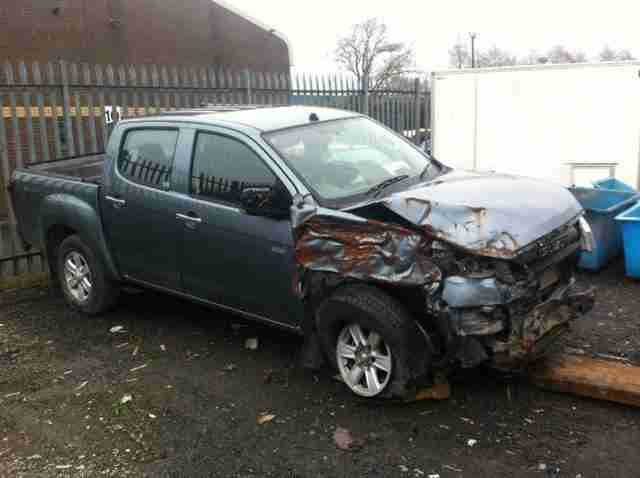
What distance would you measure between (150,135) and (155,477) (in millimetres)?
3016

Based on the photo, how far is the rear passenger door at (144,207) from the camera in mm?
5355

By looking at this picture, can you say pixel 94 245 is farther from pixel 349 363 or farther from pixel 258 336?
pixel 349 363

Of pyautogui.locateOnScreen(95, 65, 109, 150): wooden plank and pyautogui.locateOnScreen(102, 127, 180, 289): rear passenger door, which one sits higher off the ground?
pyautogui.locateOnScreen(95, 65, 109, 150): wooden plank

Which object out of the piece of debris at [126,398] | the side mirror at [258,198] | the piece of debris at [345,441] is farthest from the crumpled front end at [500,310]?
the piece of debris at [126,398]

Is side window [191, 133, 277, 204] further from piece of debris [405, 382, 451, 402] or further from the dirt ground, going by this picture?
piece of debris [405, 382, 451, 402]

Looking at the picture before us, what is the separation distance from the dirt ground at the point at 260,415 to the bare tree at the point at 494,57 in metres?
58.8

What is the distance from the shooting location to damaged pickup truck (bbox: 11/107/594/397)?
3857 millimetres

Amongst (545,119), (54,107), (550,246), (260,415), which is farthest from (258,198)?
(545,119)

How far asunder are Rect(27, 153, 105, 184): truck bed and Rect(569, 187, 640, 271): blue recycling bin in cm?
499

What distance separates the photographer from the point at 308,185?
454 cm

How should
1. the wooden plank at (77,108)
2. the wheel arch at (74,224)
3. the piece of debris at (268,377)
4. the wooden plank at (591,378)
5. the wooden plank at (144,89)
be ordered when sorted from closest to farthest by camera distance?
→ 1. the wooden plank at (591,378)
2. the piece of debris at (268,377)
3. the wheel arch at (74,224)
4. the wooden plank at (77,108)
5. the wooden plank at (144,89)

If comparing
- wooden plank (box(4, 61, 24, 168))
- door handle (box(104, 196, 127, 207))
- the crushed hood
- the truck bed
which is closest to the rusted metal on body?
the crushed hood

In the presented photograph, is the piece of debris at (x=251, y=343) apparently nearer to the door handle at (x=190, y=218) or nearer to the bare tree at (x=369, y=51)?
the door handle at (x=190, y=218)

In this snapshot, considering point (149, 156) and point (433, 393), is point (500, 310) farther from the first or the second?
point (149, 156)
